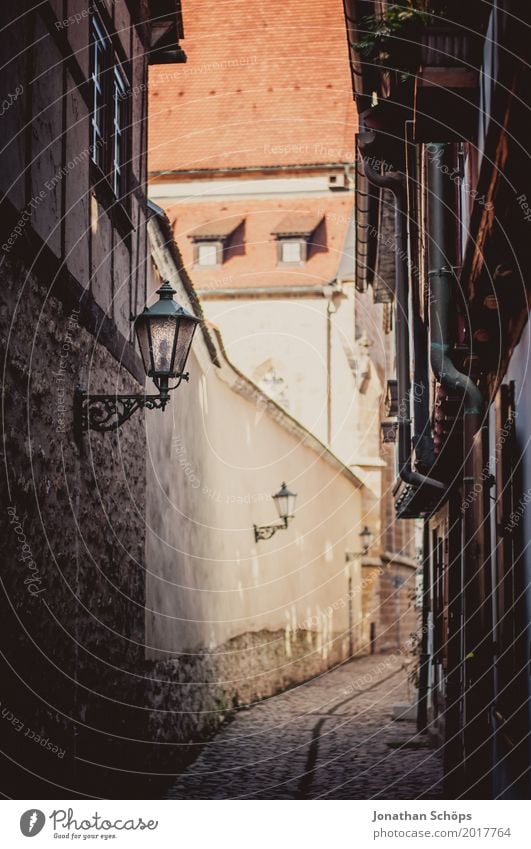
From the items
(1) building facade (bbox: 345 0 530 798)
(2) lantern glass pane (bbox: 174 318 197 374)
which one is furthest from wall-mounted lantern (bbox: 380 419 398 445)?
(2) lantern glass pane (bbox: 174 318 197 374)

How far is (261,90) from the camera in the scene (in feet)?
106

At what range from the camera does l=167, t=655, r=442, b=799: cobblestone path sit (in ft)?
27.4

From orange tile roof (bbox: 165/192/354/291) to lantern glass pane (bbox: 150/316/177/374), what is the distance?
23.8 m

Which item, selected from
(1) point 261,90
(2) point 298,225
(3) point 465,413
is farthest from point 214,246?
(3) point 465,413

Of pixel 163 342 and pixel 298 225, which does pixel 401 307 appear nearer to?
pixel 163 342

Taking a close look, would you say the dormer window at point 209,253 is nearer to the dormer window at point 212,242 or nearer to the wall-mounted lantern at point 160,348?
the dormer window at point 212,242

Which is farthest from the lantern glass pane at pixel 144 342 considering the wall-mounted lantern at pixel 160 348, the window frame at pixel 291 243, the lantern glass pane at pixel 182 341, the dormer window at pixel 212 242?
the dormer window at pixel 212 242

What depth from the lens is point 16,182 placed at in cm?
505

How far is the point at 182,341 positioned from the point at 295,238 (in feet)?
80.1

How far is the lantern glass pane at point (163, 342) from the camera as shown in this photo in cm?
636

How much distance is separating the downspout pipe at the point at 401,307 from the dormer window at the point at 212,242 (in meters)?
19.8

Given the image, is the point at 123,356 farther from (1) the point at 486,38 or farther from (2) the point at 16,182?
(1) the point at 486,38
